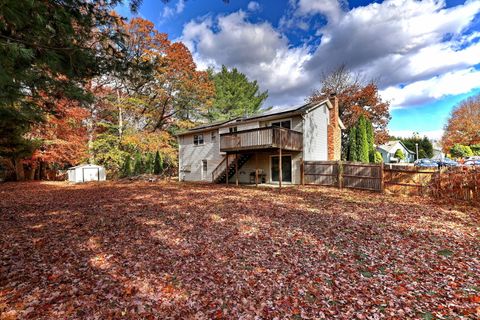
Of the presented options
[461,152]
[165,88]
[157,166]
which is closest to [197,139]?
[157,166]

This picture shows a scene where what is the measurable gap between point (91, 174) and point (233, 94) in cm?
2252

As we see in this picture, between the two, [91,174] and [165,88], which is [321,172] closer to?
[165,88]

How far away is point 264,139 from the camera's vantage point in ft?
48.4

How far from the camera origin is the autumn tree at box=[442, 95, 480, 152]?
108ft

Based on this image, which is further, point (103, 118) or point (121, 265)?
point (103, 118)

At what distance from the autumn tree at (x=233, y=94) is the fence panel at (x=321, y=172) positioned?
19.1m

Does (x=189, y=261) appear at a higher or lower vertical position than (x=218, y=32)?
lower

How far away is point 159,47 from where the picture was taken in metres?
23.6

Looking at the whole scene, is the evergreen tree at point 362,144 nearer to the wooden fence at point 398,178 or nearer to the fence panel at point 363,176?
the wooden fence at point 398,178

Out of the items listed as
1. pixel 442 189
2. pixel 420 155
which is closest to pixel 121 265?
pixel 442 189

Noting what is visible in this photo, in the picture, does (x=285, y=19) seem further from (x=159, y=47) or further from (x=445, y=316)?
(x=445, y=316)

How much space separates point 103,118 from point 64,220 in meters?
22.3

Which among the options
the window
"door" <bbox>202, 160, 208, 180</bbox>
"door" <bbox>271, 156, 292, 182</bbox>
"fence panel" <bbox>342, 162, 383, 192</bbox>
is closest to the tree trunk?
the window

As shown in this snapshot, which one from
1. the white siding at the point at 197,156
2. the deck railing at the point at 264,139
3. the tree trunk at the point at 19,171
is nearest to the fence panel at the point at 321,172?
the deck railing at the point at 264,139
